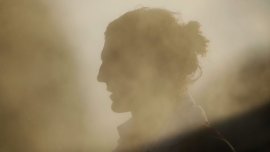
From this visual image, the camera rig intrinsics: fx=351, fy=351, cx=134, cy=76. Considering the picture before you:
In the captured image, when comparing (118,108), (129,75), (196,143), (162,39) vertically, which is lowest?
(196,143)

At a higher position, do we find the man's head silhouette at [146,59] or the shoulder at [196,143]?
the man's head silhouette at [146,59]

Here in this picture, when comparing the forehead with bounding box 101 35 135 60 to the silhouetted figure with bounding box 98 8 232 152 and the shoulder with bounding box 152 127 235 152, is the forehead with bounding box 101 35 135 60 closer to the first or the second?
the silhouetted figure with bounding box 98 8 232 152

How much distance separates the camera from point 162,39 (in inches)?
58.6

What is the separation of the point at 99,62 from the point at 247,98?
670 mm

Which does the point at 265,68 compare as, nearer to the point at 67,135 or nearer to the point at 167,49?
the point at 167,49

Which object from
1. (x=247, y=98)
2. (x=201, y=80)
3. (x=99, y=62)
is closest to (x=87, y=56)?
(x=99, y=62)

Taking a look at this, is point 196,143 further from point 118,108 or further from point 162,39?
point 162,39

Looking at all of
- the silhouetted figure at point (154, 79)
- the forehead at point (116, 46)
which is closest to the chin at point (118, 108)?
the silhouetted figure at point (154, 79)

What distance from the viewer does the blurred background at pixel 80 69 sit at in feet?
4.41

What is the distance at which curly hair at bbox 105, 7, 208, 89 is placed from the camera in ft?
4.84

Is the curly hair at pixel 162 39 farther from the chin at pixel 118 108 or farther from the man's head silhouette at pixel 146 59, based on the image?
the chin at pixel 118 108

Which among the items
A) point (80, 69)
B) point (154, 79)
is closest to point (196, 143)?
point (154, 79)

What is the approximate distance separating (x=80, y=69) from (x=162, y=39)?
37cm

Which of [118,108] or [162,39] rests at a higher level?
[162,39]
